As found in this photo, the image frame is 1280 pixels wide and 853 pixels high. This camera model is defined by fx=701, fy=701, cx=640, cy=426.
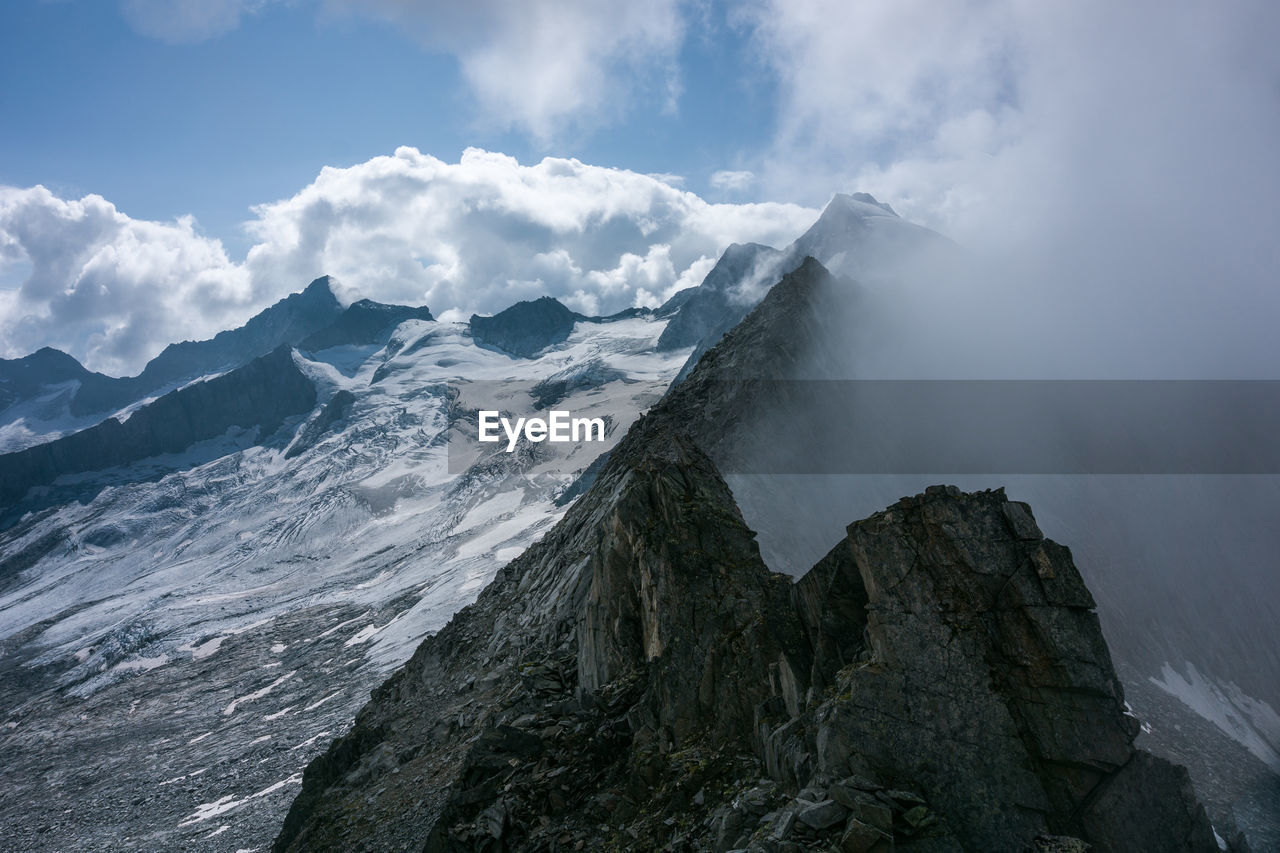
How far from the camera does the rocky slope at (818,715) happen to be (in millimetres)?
13523

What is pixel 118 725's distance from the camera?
10456 centimetres

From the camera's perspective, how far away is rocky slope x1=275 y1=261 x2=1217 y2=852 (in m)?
13.5

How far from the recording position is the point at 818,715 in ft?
48.0

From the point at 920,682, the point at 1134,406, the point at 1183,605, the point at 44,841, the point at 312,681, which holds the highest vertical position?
the point at 1134,406

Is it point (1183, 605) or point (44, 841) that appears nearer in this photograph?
point (44, 841)

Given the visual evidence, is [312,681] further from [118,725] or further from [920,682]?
[920,682]

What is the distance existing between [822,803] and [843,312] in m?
104

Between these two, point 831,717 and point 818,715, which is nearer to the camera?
point 831,717

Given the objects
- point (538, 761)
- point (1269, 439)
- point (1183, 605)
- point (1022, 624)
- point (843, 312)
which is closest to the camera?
point (1022, 624)

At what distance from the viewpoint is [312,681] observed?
102 meters

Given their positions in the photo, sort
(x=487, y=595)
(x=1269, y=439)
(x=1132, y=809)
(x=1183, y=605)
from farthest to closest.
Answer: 1. (x=1269, y=439)
2. (x=1183, y=605)
3. (x=487, y=595)
4. (x=1132, y=809)

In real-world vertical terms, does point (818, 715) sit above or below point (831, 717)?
below

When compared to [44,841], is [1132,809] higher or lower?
higher

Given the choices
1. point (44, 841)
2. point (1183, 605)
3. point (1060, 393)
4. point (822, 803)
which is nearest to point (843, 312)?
point (1060, 393)
